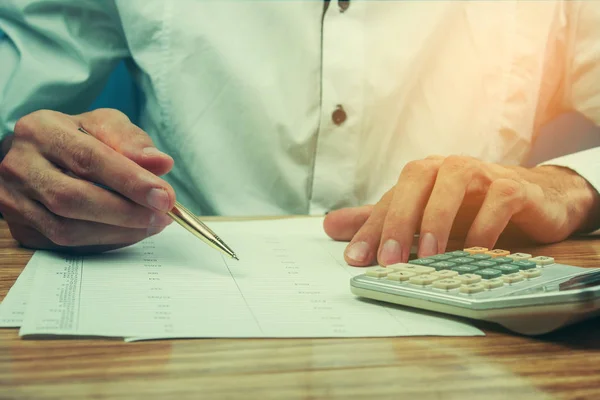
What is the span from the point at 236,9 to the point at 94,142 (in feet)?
1.53

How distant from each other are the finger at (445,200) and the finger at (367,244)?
41mm

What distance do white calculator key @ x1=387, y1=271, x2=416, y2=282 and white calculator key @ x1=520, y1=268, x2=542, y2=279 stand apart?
78mm

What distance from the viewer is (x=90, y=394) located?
311mm

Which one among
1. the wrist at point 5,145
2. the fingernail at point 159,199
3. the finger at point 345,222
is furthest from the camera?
the wrist at point 5,145

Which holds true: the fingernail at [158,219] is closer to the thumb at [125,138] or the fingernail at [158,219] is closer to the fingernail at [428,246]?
the thumb at [125,138]

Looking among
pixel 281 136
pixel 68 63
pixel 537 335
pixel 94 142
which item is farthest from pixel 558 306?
pixel 68 63

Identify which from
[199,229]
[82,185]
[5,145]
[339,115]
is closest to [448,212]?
[199,229]

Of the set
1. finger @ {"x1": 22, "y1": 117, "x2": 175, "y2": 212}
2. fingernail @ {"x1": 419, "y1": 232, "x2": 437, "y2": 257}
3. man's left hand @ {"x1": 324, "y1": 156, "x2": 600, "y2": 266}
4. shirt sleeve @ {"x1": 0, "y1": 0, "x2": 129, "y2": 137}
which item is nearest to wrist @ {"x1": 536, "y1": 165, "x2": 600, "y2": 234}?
man's left hand @ {"x1": 324, "y1": 156, "x2": 600, "y2": 266}

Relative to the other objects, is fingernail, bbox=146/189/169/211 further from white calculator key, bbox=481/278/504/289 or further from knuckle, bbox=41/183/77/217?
white calculator key, bbox=481/278/504/289

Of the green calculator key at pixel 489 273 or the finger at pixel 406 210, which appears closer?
the green calculator key at pixel 489 273

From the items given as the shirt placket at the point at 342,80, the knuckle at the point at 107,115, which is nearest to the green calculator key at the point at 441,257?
the knuckle at the point at 107,115

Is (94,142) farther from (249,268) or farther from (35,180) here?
(249,268)

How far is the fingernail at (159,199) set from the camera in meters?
0.55

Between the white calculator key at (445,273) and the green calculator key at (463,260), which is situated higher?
the white calculator key at (445,273)
